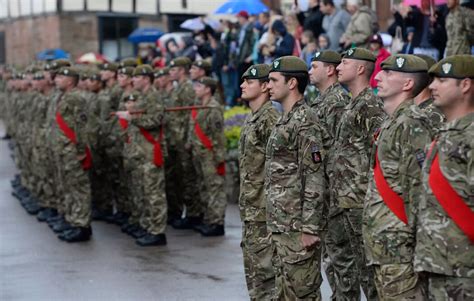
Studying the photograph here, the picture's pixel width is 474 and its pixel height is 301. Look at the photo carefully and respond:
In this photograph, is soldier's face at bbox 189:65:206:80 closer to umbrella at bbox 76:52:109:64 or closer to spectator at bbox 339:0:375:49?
spectator at bbox 339:0:375:49

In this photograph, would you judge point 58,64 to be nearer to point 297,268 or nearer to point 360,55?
point 360,55

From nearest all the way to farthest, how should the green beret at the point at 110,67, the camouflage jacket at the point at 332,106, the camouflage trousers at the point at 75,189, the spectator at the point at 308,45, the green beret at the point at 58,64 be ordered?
the camouflage jacket at the point at 332,106
the camouflage trousers at the point at 75,189
the green beret at the point at 58,64
the green beret at the point at 110,67
the spectator at the point at 308,45

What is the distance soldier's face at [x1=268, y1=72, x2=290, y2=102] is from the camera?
855cm

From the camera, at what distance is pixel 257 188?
941 centimetres

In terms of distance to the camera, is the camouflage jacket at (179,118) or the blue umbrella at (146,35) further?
the blue umbrella at (146,35)

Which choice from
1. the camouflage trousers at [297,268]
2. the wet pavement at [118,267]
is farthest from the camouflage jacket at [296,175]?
the wet pavement at [118,267]

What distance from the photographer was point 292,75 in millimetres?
8578

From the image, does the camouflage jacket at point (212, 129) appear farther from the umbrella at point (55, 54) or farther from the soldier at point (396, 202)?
the umbrella at point (55, 54)

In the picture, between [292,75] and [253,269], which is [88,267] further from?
[292,75]

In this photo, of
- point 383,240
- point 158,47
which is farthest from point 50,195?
point 158,47

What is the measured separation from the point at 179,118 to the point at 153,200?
1.91 meters

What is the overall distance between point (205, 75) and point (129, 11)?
23.7 m

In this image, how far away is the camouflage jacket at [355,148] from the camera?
884cm

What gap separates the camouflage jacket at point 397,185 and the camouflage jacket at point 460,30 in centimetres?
782
